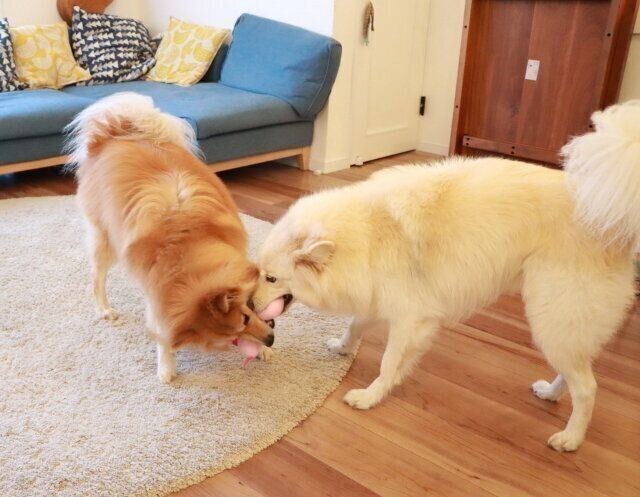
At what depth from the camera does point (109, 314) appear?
209 cm

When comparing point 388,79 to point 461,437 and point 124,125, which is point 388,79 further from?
point 461,437

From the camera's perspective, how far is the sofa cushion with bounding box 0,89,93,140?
3.08 metres

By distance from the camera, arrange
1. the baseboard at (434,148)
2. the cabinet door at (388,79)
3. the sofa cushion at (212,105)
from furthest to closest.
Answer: the baseboard at (434,148) → the cabinet door at (388,79) → the sofa cushion at (212,105)

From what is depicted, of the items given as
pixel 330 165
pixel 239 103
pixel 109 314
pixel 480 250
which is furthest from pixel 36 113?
pixel 480 250

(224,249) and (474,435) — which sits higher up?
(224,249)

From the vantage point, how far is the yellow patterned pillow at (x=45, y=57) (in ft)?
12.5

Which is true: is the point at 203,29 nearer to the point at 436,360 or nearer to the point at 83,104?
the point at 83,104

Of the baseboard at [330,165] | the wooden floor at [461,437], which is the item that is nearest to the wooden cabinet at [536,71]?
the baseboard at [330,165]

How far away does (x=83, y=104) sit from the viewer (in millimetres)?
3395

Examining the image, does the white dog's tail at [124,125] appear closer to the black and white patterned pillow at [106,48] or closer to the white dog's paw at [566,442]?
the white dog's paw at [566,442]

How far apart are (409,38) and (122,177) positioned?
3296 millimetres

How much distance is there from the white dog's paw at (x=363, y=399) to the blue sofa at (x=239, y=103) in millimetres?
2124

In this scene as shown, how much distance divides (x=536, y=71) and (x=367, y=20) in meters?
1.22

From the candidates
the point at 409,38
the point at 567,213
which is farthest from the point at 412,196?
the point at 409,38
